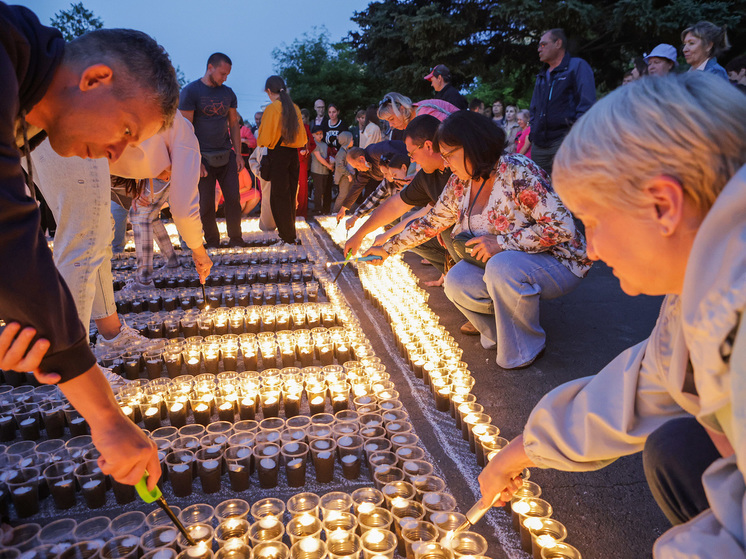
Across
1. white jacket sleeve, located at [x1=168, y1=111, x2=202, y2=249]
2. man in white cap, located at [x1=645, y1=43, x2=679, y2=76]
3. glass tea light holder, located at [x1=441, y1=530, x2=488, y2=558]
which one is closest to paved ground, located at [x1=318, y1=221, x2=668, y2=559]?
glass tea light holder, located at [x1=441, y1=530, x2=488, y2=558]

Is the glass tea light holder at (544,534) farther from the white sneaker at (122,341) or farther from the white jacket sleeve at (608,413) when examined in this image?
the white sneaker at (122,341)

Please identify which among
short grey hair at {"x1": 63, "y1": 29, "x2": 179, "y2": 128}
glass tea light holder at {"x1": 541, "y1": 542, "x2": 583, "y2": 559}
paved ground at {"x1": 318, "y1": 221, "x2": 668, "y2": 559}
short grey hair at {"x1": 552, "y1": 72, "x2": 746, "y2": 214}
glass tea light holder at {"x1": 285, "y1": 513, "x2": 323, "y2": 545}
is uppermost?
short grey hair at {"x1": 63, "y1": 29, "x2": 179, "y2": 128}

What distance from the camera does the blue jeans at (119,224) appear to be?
5.61 m

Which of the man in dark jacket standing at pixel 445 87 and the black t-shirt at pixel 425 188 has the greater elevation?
the man in dark jacket standing at pixel 445 87

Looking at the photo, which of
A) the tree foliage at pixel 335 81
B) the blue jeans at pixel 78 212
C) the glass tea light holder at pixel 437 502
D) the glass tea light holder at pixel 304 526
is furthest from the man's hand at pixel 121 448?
the tree foliage at pixel 335 81

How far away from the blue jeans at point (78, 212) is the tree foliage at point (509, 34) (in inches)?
526

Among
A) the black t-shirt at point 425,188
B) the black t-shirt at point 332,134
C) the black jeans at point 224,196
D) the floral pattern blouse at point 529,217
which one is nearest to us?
the floral pattern blouse at point 529,217

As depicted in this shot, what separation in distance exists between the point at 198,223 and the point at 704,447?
9.63ft

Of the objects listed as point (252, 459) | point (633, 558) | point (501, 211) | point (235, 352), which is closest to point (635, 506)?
point (633, 558)

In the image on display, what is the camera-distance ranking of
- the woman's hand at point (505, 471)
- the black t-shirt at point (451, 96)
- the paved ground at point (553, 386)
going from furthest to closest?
the black t-shirt at point (451, 96)
the paved ground at point (553, 386)
the woman's hand at point (505, 471)

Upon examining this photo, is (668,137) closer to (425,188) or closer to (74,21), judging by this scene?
(425,188)

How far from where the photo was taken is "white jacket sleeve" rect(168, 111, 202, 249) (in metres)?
3.27

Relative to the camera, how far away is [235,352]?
336 cm

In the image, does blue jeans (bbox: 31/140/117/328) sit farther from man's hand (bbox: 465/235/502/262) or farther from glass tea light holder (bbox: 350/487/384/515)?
man's hand (bbox: 465/235/502/262)
